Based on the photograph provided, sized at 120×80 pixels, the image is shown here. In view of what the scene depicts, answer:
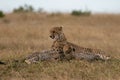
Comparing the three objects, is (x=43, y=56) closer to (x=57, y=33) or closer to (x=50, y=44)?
(x=57, y=33)

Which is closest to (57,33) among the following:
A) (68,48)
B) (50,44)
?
(68,48)

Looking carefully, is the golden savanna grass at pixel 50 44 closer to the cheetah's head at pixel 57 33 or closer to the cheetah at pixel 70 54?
the cheetah at pixel 70 54

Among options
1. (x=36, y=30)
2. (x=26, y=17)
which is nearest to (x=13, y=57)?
(x=36, y=30)

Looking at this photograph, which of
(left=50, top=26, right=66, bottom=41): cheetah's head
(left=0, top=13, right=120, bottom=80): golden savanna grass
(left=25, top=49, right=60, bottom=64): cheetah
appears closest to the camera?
(left=0, top=13, right=120, bottom=80): golden savanna grass

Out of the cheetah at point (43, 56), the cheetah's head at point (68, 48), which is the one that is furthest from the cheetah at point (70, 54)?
the cheetah at point (43, 56)

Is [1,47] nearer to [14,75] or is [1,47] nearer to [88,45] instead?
[88,45]

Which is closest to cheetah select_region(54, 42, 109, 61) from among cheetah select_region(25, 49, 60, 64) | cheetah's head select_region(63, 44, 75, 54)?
cheetah's head select_region(63, 44, 75, 54)

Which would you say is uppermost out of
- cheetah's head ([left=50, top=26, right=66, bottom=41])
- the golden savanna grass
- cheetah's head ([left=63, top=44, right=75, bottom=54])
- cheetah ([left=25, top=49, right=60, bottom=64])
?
cheetah's head ([left=50, top=26, right=66, bottom=41])

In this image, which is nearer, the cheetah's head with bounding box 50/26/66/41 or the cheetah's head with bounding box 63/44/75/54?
the cheetah's head with bounding box 63/44/75/54

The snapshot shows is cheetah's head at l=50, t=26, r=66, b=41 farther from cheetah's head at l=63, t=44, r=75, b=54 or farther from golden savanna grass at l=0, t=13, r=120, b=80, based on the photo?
golden savanna grass at l=0, t=13, r=120, b=80

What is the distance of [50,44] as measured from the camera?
506 inches

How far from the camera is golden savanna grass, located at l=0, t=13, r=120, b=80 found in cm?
806

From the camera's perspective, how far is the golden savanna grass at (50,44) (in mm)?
8062

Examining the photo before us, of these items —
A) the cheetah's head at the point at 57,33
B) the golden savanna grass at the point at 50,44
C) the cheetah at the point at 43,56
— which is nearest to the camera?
the golden savanna grass at the point at 50,44
